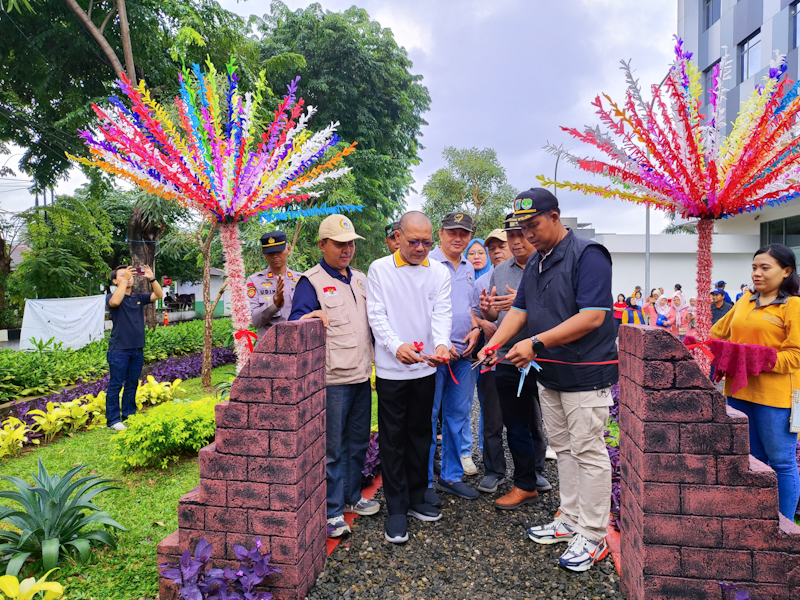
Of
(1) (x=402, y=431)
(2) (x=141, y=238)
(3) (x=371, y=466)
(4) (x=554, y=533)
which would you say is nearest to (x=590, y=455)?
(4) (x=554, y=533)

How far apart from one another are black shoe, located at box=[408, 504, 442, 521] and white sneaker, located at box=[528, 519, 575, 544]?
2.16ft

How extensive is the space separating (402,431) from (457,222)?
1.82 m

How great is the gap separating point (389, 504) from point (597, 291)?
190 cm

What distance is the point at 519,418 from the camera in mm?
3598

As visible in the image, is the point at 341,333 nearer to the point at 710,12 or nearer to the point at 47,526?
the point at 47,526

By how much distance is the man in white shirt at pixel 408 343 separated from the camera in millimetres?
3154

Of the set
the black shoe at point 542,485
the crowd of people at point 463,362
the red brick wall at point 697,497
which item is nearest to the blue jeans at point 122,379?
the crowd of people at point 463,362

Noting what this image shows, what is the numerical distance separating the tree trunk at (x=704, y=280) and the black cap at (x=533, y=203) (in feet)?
2.92

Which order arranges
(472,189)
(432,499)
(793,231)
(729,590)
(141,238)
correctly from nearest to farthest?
1. (729,590)
2. (432,499)
3. (141,238)
4. (793,231)
5. (472,189)

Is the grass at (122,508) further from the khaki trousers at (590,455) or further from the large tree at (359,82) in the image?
the large tree at (359,82)

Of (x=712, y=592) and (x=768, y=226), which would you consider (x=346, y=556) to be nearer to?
(x=712, y=592)

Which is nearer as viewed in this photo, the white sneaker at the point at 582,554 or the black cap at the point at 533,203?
the white sneaker at the point at 582,554

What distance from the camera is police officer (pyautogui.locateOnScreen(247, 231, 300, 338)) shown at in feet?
13.7

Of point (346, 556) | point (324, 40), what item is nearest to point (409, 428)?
point (346, 556)
